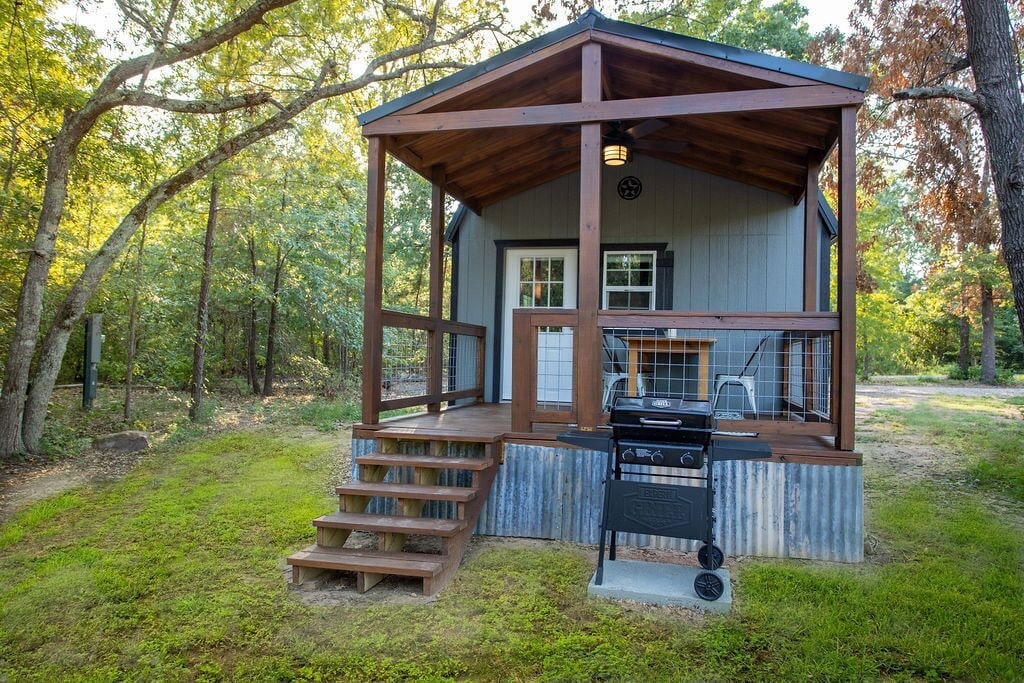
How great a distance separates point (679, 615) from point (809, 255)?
3.80 m

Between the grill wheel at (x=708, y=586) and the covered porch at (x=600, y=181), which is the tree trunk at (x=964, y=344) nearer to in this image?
the covered porch at (x=600, y=181)

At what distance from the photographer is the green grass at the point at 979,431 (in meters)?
6.34

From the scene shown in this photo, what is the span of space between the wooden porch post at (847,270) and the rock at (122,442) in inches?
294

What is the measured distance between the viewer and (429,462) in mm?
4098

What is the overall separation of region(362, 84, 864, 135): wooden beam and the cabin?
1 centimetres

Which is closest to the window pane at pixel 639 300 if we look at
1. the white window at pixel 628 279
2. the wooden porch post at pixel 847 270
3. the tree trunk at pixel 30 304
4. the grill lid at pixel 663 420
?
the white window at pixel 628 279

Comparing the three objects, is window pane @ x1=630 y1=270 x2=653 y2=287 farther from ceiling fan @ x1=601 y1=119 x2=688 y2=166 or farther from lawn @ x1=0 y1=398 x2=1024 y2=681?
lawn @ x1=0 y1=398 x2=1024 y2=681

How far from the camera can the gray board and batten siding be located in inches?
251

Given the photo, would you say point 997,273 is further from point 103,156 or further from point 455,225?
point 103,156

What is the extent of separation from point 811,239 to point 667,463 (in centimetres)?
333

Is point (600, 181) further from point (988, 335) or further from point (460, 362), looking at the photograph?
point (988, 335)

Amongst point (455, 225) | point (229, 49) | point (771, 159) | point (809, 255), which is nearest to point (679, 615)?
point (809, 255)

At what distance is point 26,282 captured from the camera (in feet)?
22.3

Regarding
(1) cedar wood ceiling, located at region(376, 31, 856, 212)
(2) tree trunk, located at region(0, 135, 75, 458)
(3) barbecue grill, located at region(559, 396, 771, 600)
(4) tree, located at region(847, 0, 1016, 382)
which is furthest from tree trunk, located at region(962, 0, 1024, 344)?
Result: (2) tree trunk, located at region(0, 135, 75, 458)
